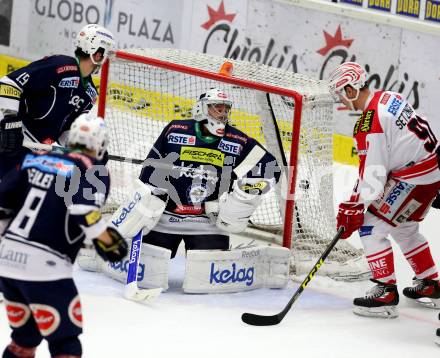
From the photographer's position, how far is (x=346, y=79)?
4871 millimetres

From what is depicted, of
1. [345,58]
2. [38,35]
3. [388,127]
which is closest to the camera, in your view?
[388,127]

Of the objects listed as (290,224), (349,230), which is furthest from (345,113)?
(349,230)

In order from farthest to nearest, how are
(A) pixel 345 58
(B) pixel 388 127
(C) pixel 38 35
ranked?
(C) pixel 38 35, (A) pixel 345 58, (B) pixel 388 127

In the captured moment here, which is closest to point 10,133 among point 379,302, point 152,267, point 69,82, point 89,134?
point 69,82

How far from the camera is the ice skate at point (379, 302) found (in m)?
4.86

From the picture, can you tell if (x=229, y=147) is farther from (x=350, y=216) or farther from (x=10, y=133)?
(x=10, y=133)

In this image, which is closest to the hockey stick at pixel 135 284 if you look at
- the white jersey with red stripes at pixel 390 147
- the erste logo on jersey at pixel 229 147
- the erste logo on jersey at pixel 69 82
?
the erste logo on jersey at pixel 229 147

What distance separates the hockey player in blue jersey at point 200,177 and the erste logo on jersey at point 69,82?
531mm

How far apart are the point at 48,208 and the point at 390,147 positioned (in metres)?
2.04

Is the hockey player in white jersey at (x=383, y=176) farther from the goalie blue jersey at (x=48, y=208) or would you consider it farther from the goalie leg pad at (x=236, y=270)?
the goalie blue jersey at (x=48, y=208)

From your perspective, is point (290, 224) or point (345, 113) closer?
point (290, 224)

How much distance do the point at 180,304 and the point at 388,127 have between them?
4.10 ft

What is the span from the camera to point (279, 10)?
7.91m

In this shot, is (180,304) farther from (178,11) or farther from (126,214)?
(178,11)
